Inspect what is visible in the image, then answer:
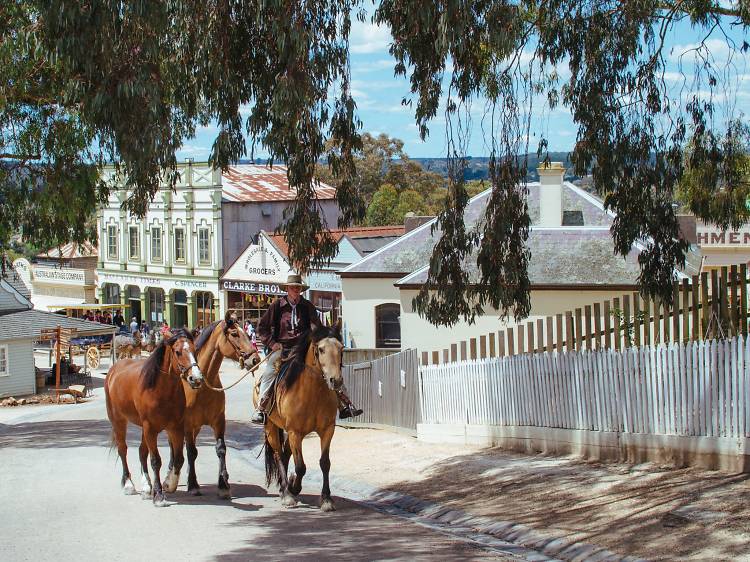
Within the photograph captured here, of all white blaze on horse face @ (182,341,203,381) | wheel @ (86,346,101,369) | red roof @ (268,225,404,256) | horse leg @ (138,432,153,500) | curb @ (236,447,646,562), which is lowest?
wheel @ (86,346,101,369)

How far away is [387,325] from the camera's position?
34031 millimetres

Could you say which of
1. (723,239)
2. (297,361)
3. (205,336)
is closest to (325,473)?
(297,361)

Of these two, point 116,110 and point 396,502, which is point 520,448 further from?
point 116,110

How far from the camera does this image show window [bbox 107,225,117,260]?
65438 mm

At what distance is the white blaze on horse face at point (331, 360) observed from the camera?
11148 millimetres

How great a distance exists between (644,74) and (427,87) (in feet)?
10.5

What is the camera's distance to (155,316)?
2493 inches

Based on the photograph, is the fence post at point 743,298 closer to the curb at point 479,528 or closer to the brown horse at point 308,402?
the curb at point 479,528

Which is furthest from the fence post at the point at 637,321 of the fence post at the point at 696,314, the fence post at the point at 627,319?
the fence post at the point at 696,314

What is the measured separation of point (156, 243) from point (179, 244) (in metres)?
2.52

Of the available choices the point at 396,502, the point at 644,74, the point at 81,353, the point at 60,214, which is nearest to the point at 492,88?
the point at 644,74

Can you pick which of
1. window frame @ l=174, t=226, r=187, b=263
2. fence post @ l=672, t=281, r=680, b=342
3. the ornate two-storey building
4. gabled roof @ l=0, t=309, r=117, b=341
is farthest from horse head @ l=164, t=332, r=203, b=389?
window frame @ l=174, t=226, r=187, b=263

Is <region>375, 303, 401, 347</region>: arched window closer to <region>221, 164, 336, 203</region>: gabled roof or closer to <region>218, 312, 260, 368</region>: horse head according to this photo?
<region>218, 312, 260, 368</region>: horse head

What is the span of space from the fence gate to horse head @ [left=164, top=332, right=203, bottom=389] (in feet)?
25.0
